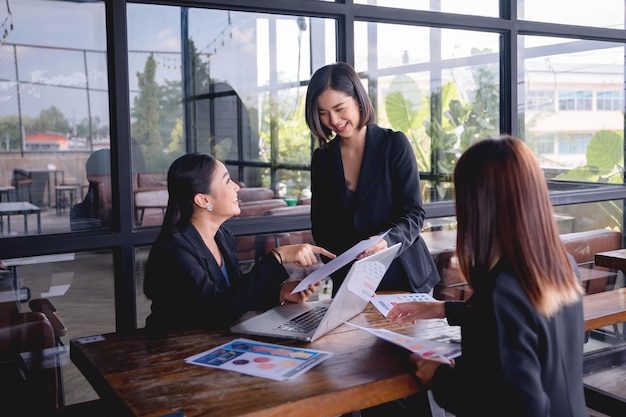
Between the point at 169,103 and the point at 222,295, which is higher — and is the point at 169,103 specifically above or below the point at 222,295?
above

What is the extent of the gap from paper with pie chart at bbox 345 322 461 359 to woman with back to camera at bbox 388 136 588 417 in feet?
0.68

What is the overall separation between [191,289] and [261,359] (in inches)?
15.3

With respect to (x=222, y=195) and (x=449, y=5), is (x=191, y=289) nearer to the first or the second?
(x=222, y=195)

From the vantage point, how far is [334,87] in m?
2.42

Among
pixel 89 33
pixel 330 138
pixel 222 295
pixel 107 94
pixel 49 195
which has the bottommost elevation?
pixel 222 295

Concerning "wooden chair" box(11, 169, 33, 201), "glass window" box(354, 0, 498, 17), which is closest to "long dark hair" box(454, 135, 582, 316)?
"wooden chair" box(11, 169, 33, 201)

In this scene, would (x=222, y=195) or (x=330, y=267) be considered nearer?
(x=330, y=267)

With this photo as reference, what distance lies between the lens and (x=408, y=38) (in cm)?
376

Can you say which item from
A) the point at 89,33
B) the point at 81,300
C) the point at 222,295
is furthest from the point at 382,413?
the point at 89,33

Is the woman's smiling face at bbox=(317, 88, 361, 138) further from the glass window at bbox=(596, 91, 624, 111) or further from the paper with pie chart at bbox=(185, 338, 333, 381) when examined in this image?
the glass window at bbox=(596, 91, 624, 111)

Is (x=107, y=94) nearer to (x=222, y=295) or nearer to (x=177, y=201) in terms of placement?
(x=177, y=201)

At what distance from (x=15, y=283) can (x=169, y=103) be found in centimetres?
217

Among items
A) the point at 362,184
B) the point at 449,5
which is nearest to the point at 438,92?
the point at 449,5

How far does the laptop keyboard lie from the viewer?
1917 millimetres
